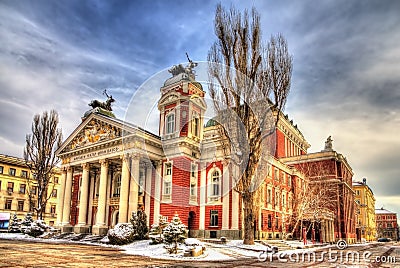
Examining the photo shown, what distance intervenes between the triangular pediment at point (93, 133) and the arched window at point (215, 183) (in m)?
9.69

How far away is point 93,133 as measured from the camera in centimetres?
3503

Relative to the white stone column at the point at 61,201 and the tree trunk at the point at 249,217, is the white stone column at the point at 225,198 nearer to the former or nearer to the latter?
the tree trunk at the point at 249,217

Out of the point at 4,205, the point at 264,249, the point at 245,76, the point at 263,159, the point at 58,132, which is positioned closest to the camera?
the point at 264,249

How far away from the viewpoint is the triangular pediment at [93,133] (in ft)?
107

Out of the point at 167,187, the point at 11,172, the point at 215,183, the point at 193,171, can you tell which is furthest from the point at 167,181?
the point at 11,172

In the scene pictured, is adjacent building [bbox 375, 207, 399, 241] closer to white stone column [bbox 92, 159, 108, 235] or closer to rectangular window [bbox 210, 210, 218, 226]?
rectangular window [bbox 210, 210, 218, 226]

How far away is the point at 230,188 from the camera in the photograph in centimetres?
3078

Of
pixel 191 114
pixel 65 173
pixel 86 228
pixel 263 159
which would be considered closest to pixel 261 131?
pixel 263 159

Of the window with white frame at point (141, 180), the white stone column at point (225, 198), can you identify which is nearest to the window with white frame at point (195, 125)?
the white stone column at point (225, 198)

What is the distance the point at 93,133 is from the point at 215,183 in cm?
1368

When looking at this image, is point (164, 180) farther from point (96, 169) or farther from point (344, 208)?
point (344, 208)

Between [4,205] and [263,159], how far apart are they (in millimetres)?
51187

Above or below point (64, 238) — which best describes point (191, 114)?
above

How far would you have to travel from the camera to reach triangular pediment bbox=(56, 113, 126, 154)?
32.6 m
